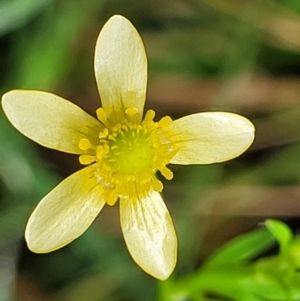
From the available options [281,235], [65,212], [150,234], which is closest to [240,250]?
[281,235]

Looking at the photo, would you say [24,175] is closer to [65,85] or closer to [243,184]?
[65,85]

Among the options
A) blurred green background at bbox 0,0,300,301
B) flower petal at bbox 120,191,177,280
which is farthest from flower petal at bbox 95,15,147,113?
blurred green background at bbox 0,0,300,301

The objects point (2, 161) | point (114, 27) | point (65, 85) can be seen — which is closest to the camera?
point (114, 27)

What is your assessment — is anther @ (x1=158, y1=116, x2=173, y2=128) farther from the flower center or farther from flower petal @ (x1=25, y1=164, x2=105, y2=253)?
flower petal @ (x1=25, y1=164, x2=105, y2=253)

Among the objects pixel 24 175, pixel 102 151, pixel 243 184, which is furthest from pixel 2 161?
pixel 243 184

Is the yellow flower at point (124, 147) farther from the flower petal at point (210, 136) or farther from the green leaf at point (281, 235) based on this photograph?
the green leaf at point (281, 235)

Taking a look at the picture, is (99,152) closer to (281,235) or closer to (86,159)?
(86,159)
